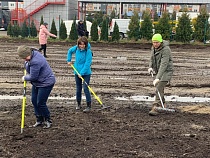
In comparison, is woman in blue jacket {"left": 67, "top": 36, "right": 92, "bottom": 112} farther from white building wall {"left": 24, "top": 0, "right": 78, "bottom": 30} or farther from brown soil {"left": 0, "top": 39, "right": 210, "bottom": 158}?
white building wall {"left": 24, "top": 0, "right": 78, "bottom": 30}

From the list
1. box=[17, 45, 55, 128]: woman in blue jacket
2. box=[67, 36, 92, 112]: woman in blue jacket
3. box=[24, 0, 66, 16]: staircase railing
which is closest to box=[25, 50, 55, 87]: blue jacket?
box=[17, 45, 55, 128]: woman in blue jacket

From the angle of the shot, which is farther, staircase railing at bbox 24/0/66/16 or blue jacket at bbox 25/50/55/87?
staircase railing at bbox 24/0/66/16

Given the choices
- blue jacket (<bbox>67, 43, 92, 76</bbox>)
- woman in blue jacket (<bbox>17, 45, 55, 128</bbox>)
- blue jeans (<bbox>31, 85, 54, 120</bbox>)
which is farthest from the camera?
blue jacket (<bbox>67, 43, 92, 76</bbox>)

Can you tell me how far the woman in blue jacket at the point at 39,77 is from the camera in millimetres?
5934

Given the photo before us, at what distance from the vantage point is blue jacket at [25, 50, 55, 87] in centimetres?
596

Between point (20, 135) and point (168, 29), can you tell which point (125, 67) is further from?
point (168, 29)

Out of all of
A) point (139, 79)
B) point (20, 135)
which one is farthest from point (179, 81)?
point (20, 135)

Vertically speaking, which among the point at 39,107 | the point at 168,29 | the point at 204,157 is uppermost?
the point at 168,29

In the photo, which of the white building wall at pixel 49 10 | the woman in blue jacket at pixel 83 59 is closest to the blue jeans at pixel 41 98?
the woman in blue jacket at pixel 83 59

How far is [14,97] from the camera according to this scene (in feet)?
30.0

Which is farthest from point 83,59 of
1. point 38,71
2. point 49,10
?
point 49,10

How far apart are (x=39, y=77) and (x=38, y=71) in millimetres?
191

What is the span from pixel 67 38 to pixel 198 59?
1223 cm

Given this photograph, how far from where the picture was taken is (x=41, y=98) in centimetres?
629
